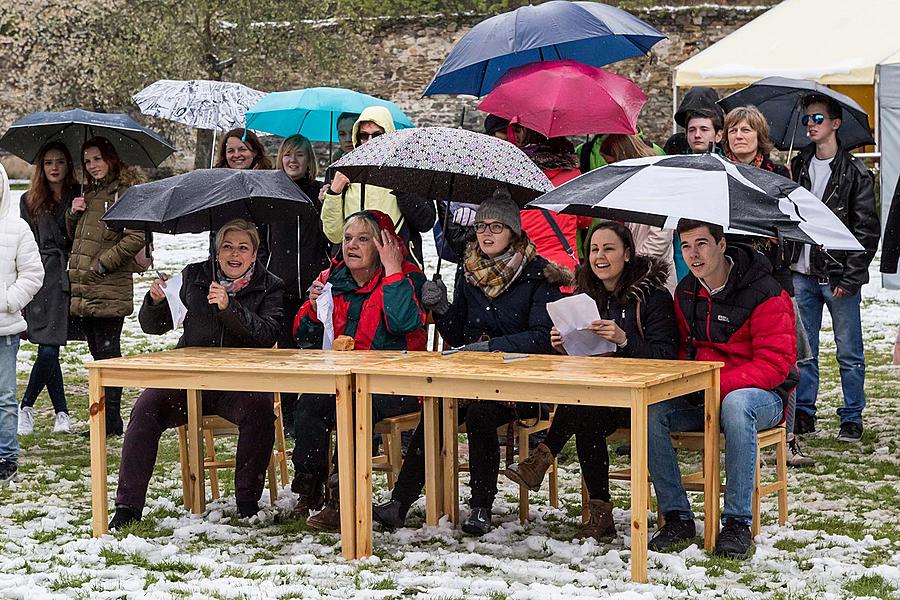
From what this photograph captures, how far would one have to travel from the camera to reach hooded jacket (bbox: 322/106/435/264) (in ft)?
21.1

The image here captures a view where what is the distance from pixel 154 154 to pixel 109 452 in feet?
6.04

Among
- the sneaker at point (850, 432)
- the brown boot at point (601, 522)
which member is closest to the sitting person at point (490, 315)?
the brown boot at point (601, 522)

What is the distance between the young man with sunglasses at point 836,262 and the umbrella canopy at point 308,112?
7.27 ft

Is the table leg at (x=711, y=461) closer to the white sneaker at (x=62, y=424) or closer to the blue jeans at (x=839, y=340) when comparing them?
the blue jeans at (x=839, y=340)

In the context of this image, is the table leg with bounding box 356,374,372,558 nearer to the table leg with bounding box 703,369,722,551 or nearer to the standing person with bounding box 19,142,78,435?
the table leg with bounding box 703,369,722,551

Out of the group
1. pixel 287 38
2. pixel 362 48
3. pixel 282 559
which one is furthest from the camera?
pixel 362 48

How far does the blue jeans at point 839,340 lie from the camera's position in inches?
277

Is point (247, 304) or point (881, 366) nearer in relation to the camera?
point (247, 304)

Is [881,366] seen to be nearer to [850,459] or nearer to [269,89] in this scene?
[850,459]

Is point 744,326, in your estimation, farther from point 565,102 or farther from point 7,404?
point 7,404

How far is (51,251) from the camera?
754cm

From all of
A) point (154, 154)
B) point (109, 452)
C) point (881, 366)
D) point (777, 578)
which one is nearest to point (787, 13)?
point (881, 366)

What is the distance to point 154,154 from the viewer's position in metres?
7.88

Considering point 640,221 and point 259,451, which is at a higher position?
point 640,221
